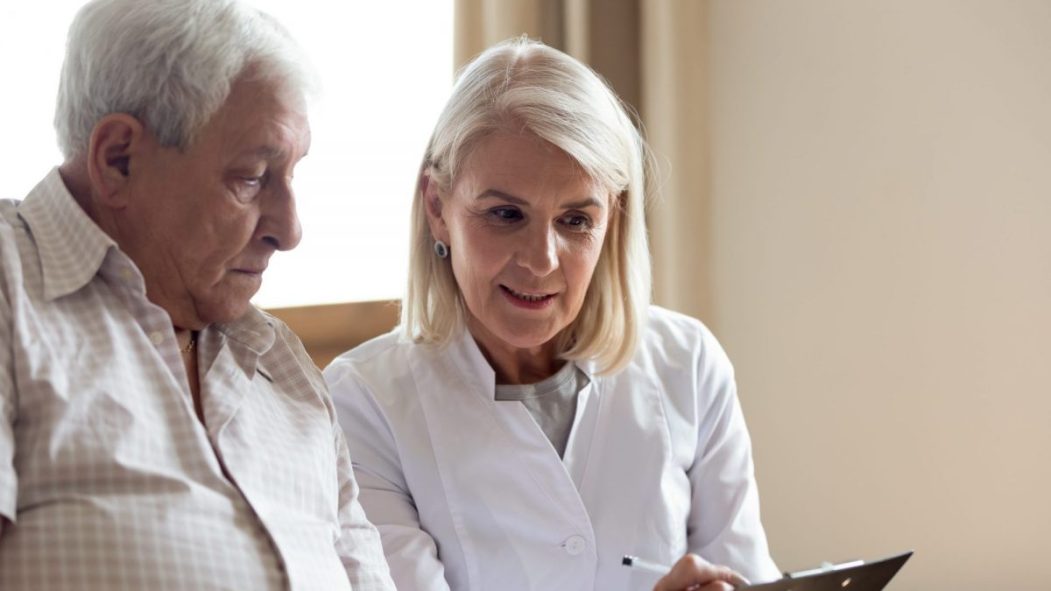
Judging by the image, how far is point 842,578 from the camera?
1473 millimetres

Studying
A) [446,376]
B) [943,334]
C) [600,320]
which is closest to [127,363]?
[446,376]

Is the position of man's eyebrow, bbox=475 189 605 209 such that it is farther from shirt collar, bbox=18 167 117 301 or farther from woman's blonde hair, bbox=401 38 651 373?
shirt collar, bbox=18 167 117 301

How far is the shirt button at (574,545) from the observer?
1.84 metres

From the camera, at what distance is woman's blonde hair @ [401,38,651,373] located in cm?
184

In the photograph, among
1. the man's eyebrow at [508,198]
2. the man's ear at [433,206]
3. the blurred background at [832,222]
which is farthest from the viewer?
the blurred background at [832,222]

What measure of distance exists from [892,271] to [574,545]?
1.14 m

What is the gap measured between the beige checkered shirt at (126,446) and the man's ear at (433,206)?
0.51 meters

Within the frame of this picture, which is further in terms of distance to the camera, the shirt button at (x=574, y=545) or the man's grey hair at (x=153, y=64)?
the shirt button at (x=574, y=545)

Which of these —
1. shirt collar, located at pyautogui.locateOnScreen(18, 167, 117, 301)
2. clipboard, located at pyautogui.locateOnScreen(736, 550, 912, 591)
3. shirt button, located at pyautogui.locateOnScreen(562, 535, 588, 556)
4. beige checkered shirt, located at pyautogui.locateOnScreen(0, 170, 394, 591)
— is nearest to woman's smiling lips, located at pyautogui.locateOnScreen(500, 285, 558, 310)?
shirt button, located at pyautogui.locateOnScreen(562, 535, 588, 556)

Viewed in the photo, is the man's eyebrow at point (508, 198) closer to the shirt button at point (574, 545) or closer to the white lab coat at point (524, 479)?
the white lab coat at point (524, 479)

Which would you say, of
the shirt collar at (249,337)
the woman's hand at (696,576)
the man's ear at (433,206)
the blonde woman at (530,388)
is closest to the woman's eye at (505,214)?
the blonde woman at (530,388)

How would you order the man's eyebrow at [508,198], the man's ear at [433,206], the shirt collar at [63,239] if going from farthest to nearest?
the man's ear at [433,206] < the man's eyebrow at [508,198] < the shirt collar at [63,239]

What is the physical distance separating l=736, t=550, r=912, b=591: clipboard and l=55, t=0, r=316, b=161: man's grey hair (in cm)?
78

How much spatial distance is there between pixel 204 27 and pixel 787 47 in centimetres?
168
